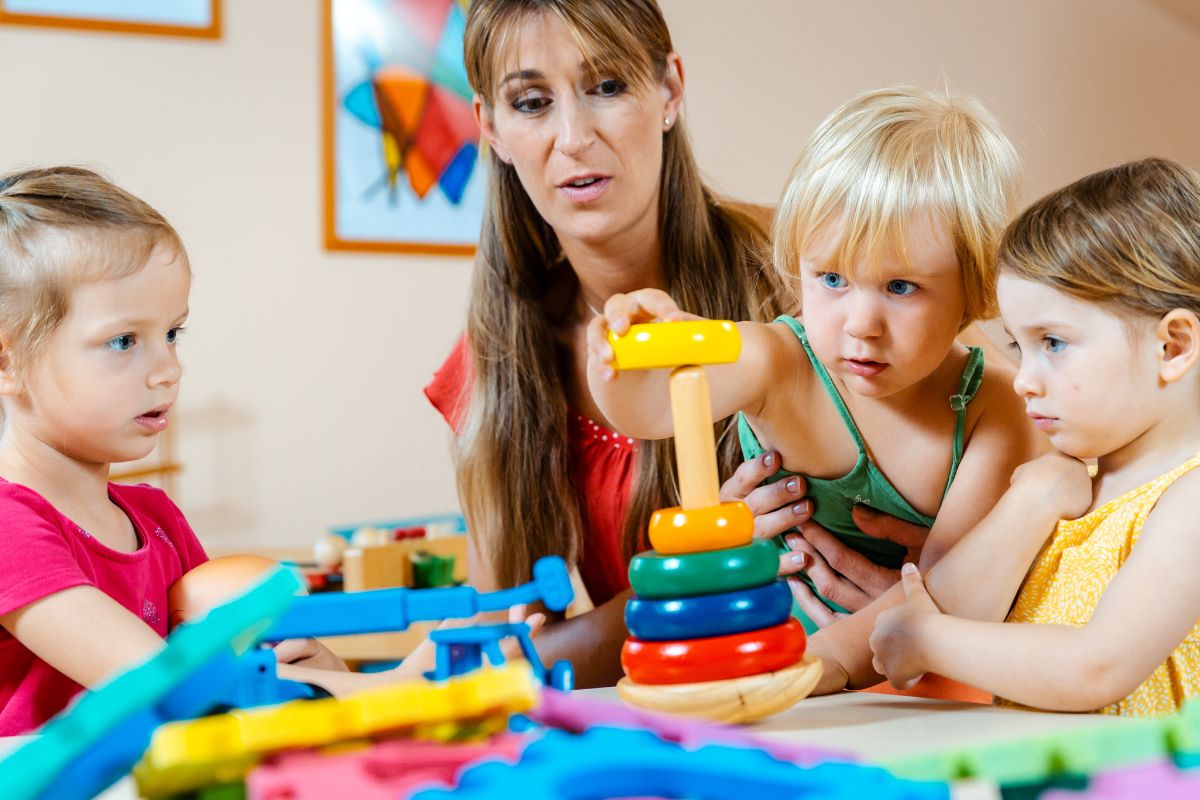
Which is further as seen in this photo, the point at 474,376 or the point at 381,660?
the point at 381,660

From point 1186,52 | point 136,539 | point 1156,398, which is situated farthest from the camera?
point 1186,52

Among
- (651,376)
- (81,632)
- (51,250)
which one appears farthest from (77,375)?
(651,376)

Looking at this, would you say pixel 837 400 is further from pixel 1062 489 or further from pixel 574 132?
pixel 574 132

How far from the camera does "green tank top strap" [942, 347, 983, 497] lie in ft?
3.92

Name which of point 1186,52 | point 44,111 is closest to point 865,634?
point 44,111

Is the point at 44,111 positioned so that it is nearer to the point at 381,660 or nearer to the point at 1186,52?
the point at 381,660

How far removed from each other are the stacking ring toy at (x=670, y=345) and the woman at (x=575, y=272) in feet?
2.01

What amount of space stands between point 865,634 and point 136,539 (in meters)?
0.62

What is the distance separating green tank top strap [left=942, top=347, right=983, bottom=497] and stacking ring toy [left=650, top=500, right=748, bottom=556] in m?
0.58

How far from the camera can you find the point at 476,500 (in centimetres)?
158

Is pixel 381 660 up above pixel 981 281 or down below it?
below

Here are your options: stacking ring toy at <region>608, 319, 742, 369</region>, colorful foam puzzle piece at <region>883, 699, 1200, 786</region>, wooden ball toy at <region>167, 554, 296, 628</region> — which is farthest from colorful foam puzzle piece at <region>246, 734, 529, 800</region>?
wooden ball toy at <region>167, 554, 296, 628</region>

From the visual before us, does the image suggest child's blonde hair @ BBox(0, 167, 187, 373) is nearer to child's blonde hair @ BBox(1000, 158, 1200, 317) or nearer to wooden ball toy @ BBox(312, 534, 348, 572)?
child's blonde hair @ BBox(1000, 158, 1200, 317)

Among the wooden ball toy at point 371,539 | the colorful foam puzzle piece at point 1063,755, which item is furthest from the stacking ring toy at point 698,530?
the wooden ball toy at point 371,539
